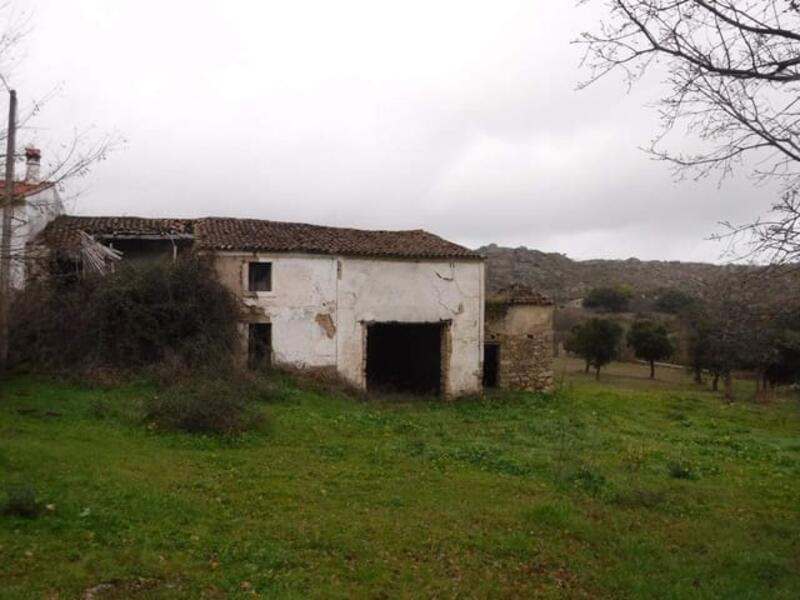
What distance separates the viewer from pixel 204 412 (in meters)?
13.5

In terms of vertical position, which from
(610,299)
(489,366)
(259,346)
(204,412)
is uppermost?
(610,299)

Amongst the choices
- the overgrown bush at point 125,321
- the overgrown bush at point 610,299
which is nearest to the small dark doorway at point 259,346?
the overgrown bush at point 125,321

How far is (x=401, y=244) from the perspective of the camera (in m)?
23.7

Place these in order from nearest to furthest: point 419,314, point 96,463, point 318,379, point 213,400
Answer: point 96,463
point 213,400
point 318,379
point 419,314

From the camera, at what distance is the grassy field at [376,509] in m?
7.08

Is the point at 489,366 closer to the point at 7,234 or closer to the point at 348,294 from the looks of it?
the point at 348,294

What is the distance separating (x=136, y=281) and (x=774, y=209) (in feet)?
54.7

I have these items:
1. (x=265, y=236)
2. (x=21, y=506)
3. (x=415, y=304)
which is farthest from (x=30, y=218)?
(x=21, y=506)

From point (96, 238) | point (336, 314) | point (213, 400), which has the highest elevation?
point (96, 238)

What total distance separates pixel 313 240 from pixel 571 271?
5503 cm

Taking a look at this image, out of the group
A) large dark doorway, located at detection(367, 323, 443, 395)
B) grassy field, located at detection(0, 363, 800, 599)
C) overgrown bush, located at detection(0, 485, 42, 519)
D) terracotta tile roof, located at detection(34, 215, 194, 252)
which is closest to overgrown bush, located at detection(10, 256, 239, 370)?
grassy field, located at detection(0, 363, 800, 599)

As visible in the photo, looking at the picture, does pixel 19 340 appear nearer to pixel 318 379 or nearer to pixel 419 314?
pixel 318 379

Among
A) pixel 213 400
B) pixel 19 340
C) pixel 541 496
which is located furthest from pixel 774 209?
pixel 19 340

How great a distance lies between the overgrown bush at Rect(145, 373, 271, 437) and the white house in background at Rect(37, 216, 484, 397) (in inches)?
241
